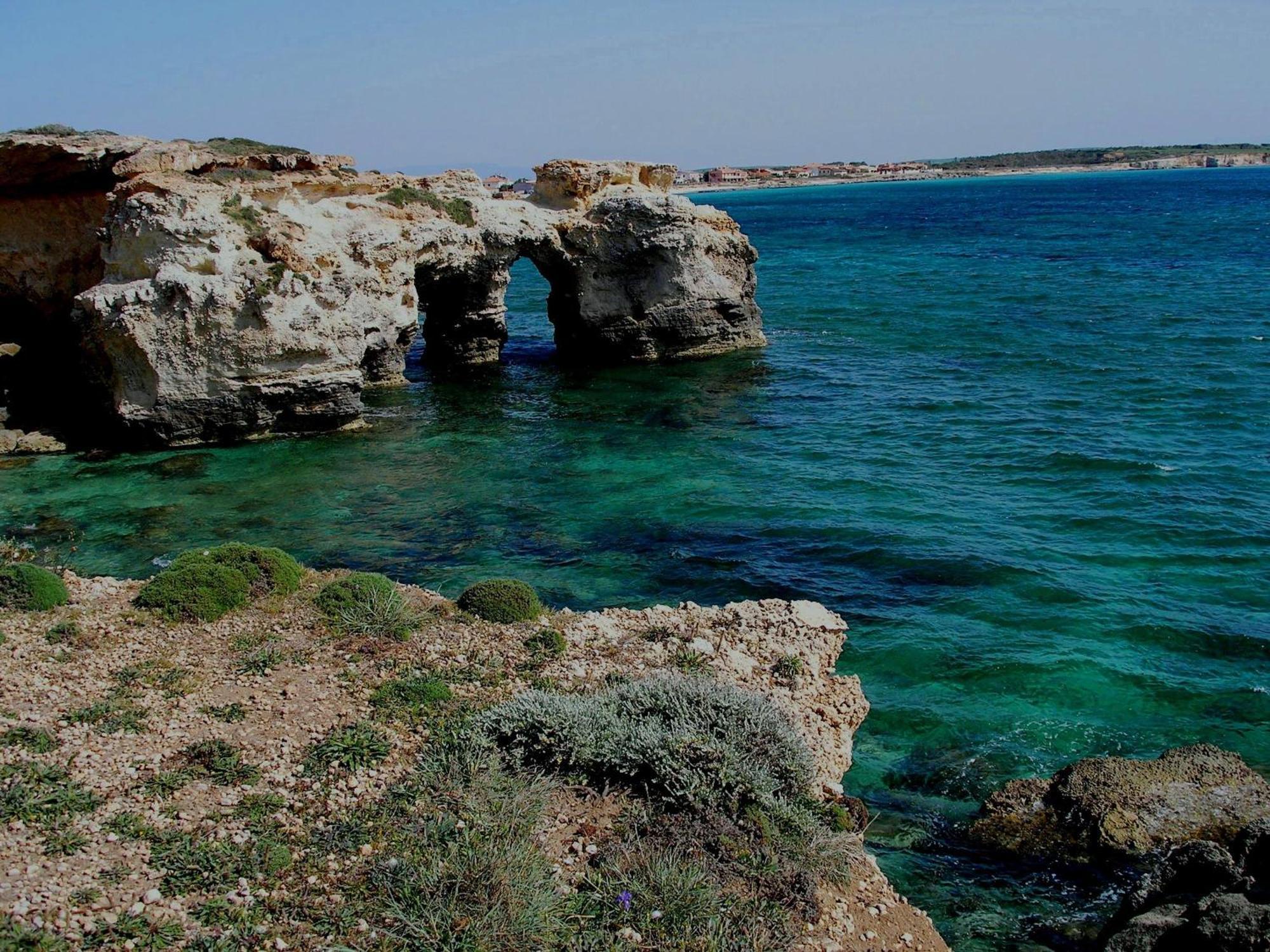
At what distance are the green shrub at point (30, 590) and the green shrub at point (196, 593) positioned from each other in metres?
1.40

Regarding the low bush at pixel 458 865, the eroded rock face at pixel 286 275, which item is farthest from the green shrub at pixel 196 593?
the eroded rock face at pixel 286 275

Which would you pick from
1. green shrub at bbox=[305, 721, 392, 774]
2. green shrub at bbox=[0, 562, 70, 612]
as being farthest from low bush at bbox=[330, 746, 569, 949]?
green shrub at bbox=[0, 562, 70, 612]

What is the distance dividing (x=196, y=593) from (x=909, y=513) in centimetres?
1776

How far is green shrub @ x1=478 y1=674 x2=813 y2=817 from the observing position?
502 inches

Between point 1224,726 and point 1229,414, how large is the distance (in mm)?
21322

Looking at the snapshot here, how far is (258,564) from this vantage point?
19.4 metres

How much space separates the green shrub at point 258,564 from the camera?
→ 19.1 m

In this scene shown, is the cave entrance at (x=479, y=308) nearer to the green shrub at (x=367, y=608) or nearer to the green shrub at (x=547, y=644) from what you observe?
the green shrub at (x=367, y=608)

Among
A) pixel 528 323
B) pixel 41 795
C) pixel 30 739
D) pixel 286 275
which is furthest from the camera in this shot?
pixel 528 323

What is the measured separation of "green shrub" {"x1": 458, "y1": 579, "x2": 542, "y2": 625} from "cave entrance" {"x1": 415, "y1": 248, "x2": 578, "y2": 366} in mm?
23665

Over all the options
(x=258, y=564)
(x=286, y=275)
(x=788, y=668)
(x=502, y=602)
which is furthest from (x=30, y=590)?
(x=286, y=275)

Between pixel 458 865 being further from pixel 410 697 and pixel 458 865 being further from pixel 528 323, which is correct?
pixel 528 323

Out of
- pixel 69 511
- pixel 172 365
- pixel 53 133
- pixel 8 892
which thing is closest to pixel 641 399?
pixel 172 365

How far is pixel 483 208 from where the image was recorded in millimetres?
40969
